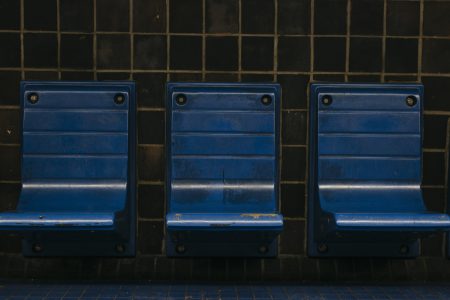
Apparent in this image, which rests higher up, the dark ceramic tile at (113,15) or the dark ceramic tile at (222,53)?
the dark ceramic tile at (113,15)

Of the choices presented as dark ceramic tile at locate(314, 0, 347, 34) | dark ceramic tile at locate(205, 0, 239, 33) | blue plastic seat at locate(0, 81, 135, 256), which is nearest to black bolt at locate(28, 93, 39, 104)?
blue plastic seat at locate(0, 81, 135, 256)

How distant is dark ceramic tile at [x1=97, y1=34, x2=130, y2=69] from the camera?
3150 millimetres

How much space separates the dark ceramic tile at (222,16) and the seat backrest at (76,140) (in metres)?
0.58

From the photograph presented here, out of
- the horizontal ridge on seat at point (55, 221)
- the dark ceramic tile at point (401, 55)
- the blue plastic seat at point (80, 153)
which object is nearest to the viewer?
the horizontal ridge on seat at point (55, 221)

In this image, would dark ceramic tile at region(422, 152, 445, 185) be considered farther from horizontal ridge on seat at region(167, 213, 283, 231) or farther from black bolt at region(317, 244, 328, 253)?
horizontal ridge on seat at region(167, 213, 283, 231)

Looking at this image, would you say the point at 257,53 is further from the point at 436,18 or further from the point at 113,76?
the point at 436,18

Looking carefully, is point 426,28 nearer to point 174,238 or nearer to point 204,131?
point 204,131

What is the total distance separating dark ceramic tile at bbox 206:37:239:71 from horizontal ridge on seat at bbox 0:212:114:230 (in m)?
1.03

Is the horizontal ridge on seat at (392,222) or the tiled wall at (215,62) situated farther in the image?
the tiled wall at (215,62)

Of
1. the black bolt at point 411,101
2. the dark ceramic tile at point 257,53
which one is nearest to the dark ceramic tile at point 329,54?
the dark ceramic tile at point 257,53

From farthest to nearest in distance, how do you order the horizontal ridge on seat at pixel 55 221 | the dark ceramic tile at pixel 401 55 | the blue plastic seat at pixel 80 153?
1. the dark ceramic tile at pixel 401 55
2. the blue plastic seat at pixel 80 153
3. the horizontal ridge on seat at pixel 55 221

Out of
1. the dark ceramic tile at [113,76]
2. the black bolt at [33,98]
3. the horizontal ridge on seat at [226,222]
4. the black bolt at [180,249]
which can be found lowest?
the black bolt at [180,249]

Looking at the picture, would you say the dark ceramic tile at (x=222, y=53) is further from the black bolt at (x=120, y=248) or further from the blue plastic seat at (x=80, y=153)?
the black bolt at (x=120, y=248)

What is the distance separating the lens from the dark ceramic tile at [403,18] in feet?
10.4
